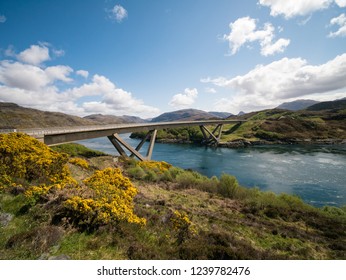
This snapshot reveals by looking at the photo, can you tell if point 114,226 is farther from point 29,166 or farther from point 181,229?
point 29,166

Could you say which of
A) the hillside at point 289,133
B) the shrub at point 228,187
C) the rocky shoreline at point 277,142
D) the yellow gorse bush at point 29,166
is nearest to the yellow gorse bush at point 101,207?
the yellow gorse bush at point 29,166

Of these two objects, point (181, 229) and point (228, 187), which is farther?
point (228, 187)

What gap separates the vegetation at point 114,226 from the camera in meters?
6.41

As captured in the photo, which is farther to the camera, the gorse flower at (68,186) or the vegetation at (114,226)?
the gorse flower at (68,186)

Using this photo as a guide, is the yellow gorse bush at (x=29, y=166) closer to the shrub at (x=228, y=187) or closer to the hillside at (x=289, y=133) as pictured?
the shrub at (x=228, y=187)

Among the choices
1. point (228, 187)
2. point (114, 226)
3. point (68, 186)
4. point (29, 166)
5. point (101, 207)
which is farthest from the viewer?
point (228, 187)

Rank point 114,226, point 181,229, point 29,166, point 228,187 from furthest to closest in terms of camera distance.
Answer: point 228,187 < point 29,166 < point 181,229 < point 114,226

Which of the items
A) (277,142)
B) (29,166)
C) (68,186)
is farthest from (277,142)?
(29,166)

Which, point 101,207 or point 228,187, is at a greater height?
point 101,207

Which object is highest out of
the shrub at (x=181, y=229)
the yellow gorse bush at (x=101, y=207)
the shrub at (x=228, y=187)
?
the yellow gorse bush at (x=101, y=207)

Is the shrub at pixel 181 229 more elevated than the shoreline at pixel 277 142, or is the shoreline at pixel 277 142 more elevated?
the shrub at pixel 181 229

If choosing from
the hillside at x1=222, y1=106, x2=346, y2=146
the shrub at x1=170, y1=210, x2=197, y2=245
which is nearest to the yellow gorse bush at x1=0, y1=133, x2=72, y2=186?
the shrub at x1=170, y1=210, x2=197, y2=245

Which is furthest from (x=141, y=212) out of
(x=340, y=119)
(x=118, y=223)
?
(x=340, y=119)

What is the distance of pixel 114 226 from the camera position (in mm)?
7762
